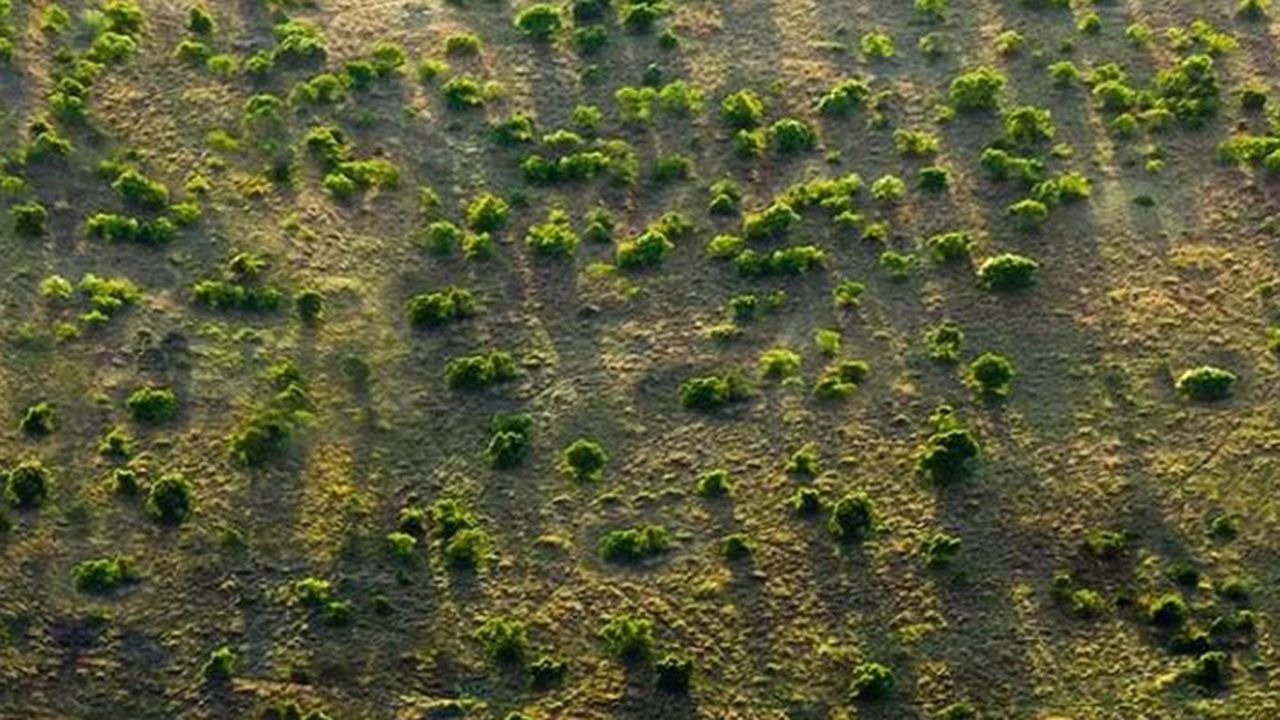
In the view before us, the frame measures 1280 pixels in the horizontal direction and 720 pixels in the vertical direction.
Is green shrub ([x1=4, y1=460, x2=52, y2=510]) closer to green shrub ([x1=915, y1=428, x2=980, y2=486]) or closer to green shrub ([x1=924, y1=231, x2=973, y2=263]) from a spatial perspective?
green shrub ([x1=915, y1=428, x2=980, y2=486])

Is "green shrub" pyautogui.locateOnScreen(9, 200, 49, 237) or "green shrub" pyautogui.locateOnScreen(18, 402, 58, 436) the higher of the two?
"green shrub" pyautogui.locateOnScreen(9, 200, 49, 237)

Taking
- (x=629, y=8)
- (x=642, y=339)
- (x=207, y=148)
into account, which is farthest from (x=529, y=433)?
(x=629, y=8)

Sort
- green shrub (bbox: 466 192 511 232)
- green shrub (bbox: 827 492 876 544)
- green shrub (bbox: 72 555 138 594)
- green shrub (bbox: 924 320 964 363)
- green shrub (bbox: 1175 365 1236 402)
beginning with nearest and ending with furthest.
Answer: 1. green shrub (bbox: 72 555 138 594)
2. green shrub (bbox: 827 492 876 544)
3. green shrub (bbox: 1175 365 1236 402)
4. green shrub (bbox: 924 320 964 363)
5. green shrub (bbox: 466 192 511 232)

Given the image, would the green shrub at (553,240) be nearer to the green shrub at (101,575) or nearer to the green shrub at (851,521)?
the green shrub at (851,521)

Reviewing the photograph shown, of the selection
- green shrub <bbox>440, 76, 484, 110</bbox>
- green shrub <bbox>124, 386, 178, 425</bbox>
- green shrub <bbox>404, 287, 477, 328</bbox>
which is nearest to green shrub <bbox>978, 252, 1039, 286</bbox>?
green shrub <bbox>404, 287, 477, 328</bbox>

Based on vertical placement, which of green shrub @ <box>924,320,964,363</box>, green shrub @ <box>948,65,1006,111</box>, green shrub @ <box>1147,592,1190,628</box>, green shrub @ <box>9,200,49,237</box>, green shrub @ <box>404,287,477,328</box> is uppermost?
green shrub @ <box>948,65,1006,111</box>

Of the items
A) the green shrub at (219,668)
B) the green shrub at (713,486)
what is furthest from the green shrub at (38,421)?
the green shrub at (713,486)
